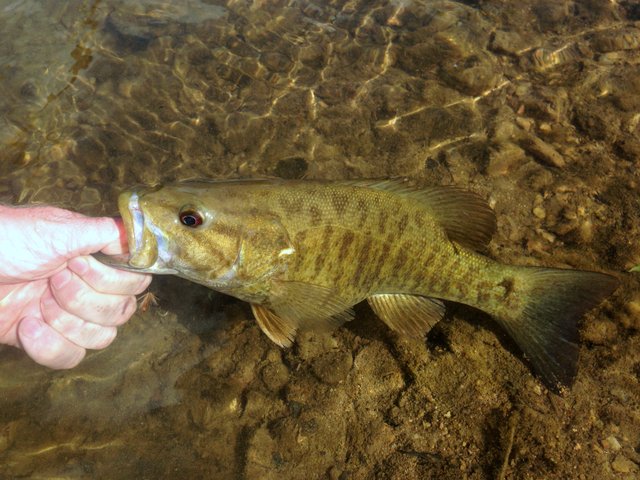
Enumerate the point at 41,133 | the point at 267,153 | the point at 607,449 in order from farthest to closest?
the point at 41,133 < the point at 267,153 < the point at 607,449

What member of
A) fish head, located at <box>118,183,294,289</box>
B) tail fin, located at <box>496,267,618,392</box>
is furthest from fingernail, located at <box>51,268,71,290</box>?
tail fin, located at <box>496,267,618,392</box>

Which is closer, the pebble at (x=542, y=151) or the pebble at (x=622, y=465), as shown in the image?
the pebble at (x=622, y=465)

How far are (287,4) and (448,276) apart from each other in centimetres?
532

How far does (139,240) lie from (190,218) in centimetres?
37

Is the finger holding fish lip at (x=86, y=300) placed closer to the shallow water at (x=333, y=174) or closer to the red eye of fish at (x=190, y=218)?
the shallow water at (x=333, y=174)

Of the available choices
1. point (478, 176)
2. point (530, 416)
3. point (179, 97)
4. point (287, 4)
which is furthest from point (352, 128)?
point (530, 416)

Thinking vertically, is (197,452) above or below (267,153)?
below

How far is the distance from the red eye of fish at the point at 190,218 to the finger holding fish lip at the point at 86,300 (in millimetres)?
1029

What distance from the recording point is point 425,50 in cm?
606

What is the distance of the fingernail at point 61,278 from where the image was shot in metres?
3.59

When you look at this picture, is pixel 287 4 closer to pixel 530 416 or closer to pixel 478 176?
pixel 478 176

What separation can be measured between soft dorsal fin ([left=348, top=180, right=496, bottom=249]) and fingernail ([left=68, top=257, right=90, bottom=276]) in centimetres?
218

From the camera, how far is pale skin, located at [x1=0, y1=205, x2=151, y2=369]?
320 centimetres

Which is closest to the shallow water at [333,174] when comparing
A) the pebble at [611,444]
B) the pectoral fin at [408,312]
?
the pebble at [611,444]
